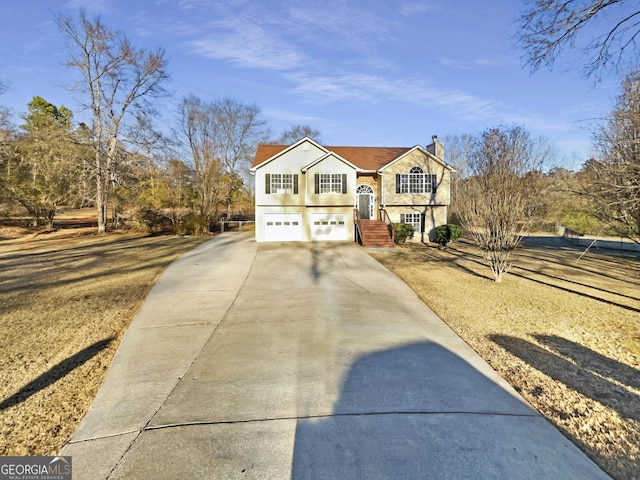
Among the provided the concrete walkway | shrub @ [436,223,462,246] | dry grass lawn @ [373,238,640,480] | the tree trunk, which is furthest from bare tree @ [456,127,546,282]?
the tree trunk

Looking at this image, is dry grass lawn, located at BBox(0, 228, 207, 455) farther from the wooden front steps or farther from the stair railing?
the stair railing

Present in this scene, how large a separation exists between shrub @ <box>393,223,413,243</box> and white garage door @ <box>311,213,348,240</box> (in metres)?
3.30

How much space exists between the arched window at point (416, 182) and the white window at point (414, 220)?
164 cm

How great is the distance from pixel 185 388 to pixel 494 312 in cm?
705

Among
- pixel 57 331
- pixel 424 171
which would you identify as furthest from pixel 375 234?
pixel 57 331

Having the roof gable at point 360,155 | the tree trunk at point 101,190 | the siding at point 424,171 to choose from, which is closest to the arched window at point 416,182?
the siding at point 424,171

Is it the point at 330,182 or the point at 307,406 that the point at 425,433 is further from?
the point at 330,182

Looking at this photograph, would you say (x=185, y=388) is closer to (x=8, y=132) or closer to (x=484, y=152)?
(x=484, y=152)

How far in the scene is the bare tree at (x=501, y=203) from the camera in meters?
10.7

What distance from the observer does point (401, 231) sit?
20625 mm

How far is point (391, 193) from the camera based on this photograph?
70.7ft

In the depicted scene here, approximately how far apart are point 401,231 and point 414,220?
2183mm

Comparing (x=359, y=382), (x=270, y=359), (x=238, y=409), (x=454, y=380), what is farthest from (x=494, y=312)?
(x=238, y=409)

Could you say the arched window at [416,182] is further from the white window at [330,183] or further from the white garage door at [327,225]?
the white garage door at [327,225]
